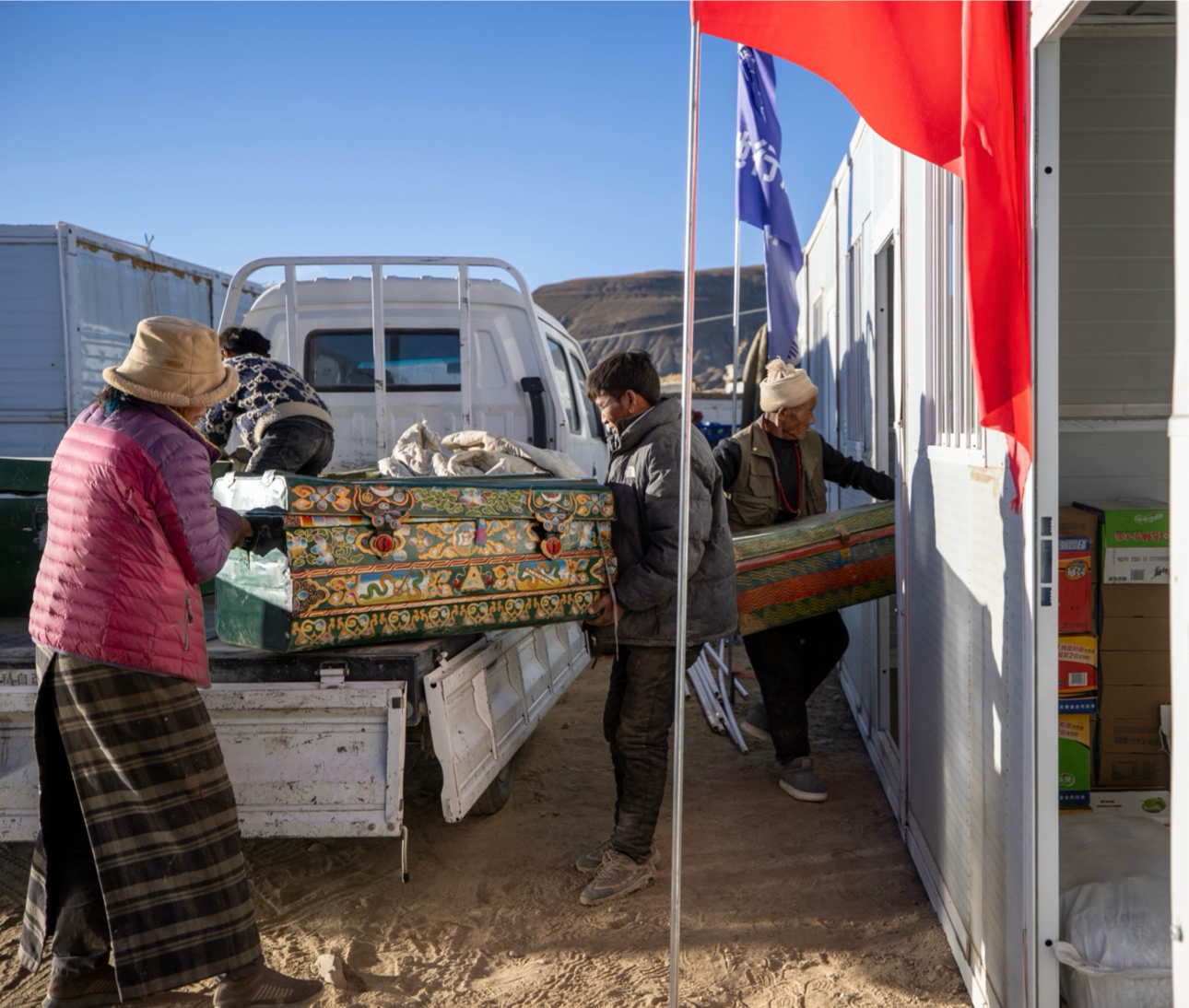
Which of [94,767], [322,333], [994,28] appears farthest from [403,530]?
[322,333]

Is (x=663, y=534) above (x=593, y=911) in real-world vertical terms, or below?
above

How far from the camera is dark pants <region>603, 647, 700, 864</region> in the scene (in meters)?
3.37

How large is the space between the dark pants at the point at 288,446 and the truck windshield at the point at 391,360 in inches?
70.6

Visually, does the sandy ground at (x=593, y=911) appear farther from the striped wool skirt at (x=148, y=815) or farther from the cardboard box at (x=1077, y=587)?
the cardboard box at (x=1077, y=587)

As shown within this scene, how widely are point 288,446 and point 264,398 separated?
240 millimetres

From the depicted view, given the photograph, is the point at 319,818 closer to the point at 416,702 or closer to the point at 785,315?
the point at 416,702

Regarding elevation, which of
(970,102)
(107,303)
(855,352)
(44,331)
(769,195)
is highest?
(769,195)

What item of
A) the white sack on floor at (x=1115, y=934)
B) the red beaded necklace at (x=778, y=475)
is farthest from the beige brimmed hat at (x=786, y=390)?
the white sack on floor at (x=1115, y=934)

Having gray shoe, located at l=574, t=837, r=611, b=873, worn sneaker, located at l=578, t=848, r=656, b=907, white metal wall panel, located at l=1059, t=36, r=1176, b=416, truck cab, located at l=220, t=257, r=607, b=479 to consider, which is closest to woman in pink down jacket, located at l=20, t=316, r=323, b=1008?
worn sneaker, located at l=578, t=848, r=656, b=907

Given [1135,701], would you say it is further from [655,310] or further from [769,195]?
[655,310]

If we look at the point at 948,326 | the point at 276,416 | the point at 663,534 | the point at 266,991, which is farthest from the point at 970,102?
the point at 276,416

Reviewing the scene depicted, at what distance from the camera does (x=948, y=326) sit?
3.04 meters

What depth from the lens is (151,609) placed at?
253 centimetres

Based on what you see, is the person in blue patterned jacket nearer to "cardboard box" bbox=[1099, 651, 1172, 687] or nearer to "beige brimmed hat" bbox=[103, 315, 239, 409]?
"beige brimmed hat" bbox=[103, 315, 239, 409]
